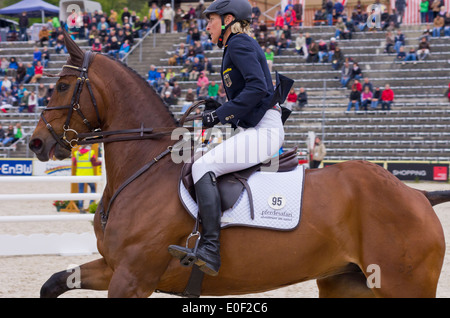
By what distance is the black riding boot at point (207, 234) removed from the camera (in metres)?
4.18

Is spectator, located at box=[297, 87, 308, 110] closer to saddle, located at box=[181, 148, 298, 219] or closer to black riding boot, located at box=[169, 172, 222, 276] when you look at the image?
saddle, located at box=[181, 148, 298, 219]

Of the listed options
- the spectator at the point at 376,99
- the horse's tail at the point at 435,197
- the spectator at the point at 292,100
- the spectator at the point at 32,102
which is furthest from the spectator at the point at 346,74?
the horse's tail at the point at 435,197

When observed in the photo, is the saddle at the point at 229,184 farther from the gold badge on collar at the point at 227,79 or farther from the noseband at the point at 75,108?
the noseband at the point at 75,108

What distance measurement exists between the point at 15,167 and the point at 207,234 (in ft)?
67.7

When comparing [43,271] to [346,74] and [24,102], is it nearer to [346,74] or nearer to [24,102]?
[346,74]

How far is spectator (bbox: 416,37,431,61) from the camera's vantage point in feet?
84.7

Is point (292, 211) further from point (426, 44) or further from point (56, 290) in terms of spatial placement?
point (426, 44)

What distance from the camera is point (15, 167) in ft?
76.4

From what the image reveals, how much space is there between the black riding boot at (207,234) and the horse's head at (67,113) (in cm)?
111

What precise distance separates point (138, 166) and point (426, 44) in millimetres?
23631

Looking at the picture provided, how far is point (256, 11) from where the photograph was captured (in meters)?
31.5

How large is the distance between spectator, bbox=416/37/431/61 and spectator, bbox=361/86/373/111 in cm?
353
